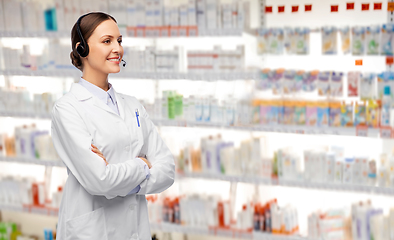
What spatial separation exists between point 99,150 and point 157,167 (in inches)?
11.1

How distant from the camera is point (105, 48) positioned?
77.2 inches

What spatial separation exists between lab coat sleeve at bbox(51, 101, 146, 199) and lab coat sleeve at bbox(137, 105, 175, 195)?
63 mm

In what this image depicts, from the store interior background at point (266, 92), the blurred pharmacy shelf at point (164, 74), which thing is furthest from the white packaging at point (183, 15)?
the blurred pharmacy shelf at point (164, 74)

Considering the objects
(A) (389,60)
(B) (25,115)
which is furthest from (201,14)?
(B) (25,115)

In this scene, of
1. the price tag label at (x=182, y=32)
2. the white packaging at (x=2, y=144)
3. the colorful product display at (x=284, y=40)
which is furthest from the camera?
the white packaging at (x=2, y=144)

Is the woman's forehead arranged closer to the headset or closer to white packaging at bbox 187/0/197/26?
the headset

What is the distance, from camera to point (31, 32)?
13.4ft

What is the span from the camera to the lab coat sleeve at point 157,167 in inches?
79.0

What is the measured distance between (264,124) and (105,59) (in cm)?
186

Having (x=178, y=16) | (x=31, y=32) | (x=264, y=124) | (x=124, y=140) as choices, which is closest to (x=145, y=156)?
(x=124, y=140)

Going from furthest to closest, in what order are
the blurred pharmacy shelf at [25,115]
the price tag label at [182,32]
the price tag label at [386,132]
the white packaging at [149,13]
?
the blurred pharmacy shelf at [25,115] → the white packaging at [149,13] → the price tag label at [182,32] → the price tag label at [386,132]

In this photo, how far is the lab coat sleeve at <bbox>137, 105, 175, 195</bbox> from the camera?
2008 mm

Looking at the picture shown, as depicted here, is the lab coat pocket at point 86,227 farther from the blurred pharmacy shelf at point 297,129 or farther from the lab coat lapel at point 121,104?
the blurred pharmacy shelf at point 297,129

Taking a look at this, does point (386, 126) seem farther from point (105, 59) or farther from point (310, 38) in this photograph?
point (105, 59)
